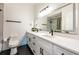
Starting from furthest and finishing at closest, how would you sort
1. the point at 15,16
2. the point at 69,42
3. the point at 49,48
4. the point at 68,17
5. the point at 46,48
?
the point at 15,16, the point at 68,17, the point at 46,48, the point at 49,48, the point at 69,42

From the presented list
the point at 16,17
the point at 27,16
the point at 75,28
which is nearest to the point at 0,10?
the point at 16,17

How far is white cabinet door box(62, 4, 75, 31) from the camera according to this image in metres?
1.40

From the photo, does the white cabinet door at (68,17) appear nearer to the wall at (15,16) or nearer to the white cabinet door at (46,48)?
the white cabinet door at (46,48)

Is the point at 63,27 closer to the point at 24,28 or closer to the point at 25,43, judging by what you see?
the point at 24,28

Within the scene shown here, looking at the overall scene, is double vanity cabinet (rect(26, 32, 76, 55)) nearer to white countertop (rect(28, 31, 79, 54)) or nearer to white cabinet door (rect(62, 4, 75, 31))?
white countertop (rect(28, 31, 79, 54))

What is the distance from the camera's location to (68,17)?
151 cm

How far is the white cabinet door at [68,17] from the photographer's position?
140cm

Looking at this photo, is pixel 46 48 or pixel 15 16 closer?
pixel 46 48

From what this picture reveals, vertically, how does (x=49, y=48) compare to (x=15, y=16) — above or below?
below

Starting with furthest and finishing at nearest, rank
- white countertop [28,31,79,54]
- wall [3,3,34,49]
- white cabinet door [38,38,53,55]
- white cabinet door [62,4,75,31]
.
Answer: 1. wall [3,3,34,49]
2. white cabinet door [62,4,75,31]
3. white cabinet door [38,38,53,55]
4. white countertop [28,31,79,54]

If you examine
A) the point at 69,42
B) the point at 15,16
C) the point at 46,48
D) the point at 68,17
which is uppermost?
the point at 15,16

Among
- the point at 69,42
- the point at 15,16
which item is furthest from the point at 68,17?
the point at 15,16

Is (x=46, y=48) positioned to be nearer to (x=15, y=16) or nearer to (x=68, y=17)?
(x=68, y=17)

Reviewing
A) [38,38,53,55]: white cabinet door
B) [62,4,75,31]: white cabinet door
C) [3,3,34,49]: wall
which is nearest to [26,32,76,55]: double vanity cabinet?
[38,38,53,55]: white cabinet door
